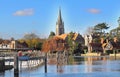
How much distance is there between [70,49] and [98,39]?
2624 centimetres

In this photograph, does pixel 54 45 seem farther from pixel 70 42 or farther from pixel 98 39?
pixel 98 39

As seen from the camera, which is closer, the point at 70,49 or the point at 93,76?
the point at 93,76

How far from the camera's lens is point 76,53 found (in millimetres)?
174500

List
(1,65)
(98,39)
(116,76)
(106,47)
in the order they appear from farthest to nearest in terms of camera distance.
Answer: (98,39) < (106,47) < (1,65) < (116,76)

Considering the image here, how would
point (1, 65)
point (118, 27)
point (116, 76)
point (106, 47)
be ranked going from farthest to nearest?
1. point (106, 47)
2. point (118, 27)
3. point (1, 65)
4. point (116, 76)

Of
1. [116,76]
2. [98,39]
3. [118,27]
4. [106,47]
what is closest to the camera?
[116,76]

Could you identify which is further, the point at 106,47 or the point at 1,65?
the point at 106,47

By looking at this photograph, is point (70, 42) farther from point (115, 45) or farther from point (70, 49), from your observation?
point (115, 45)

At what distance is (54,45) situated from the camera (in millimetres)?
176750

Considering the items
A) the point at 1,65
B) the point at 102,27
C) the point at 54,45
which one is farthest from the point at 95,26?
the point at 1,65

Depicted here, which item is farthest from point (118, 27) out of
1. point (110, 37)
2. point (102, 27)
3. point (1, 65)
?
Result: point (1, 65)

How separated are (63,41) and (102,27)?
2341cm

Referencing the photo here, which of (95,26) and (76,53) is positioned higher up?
(95,26)

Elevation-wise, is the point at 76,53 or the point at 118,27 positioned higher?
the point at 118,27
